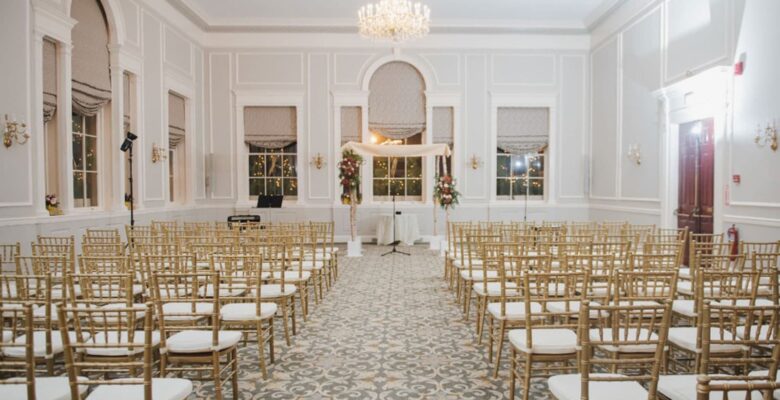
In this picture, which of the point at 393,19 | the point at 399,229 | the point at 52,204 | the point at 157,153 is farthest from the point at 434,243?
the point at 52,204

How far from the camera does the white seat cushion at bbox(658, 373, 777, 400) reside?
7.34 feet

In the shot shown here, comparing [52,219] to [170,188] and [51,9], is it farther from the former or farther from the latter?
[170,188]

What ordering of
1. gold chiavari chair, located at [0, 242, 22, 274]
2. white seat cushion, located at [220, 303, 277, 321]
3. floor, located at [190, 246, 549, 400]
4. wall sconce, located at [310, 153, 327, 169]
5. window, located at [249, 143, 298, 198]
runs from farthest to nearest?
window, located at [249, 143, 298, 198], wall sconce, located at [310, 153, 327, 169], gold chiavari chair, located at [0, 242, 22, 274], white seat cushion, located at [220, 303, 277, 321], floor, located at [190, 246, 549, 400]

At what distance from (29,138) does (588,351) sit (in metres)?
6.78

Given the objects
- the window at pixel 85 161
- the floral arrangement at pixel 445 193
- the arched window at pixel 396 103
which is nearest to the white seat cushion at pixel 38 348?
the window at pixel 85 161

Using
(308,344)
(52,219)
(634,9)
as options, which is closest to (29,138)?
(52,219)

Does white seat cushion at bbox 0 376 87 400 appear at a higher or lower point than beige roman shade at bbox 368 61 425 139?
lower

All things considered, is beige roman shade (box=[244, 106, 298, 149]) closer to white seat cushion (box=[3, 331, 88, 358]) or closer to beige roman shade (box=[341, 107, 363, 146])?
beige roman shade (box=[341, 107, 363, 146])

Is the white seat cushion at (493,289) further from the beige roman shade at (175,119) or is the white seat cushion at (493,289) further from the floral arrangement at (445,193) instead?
the beige roman shade at (175,119)

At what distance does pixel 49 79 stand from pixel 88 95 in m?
0.86

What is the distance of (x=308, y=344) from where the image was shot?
4.55 metres

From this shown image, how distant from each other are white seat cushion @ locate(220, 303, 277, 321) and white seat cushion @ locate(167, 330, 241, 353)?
42 centimetres

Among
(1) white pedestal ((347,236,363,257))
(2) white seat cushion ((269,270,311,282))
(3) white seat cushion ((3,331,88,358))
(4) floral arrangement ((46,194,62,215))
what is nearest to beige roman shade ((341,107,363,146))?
(1) white pedestal ((347,236,363,257))

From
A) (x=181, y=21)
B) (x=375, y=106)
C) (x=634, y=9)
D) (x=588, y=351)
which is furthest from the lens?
(x=375, y=106)
